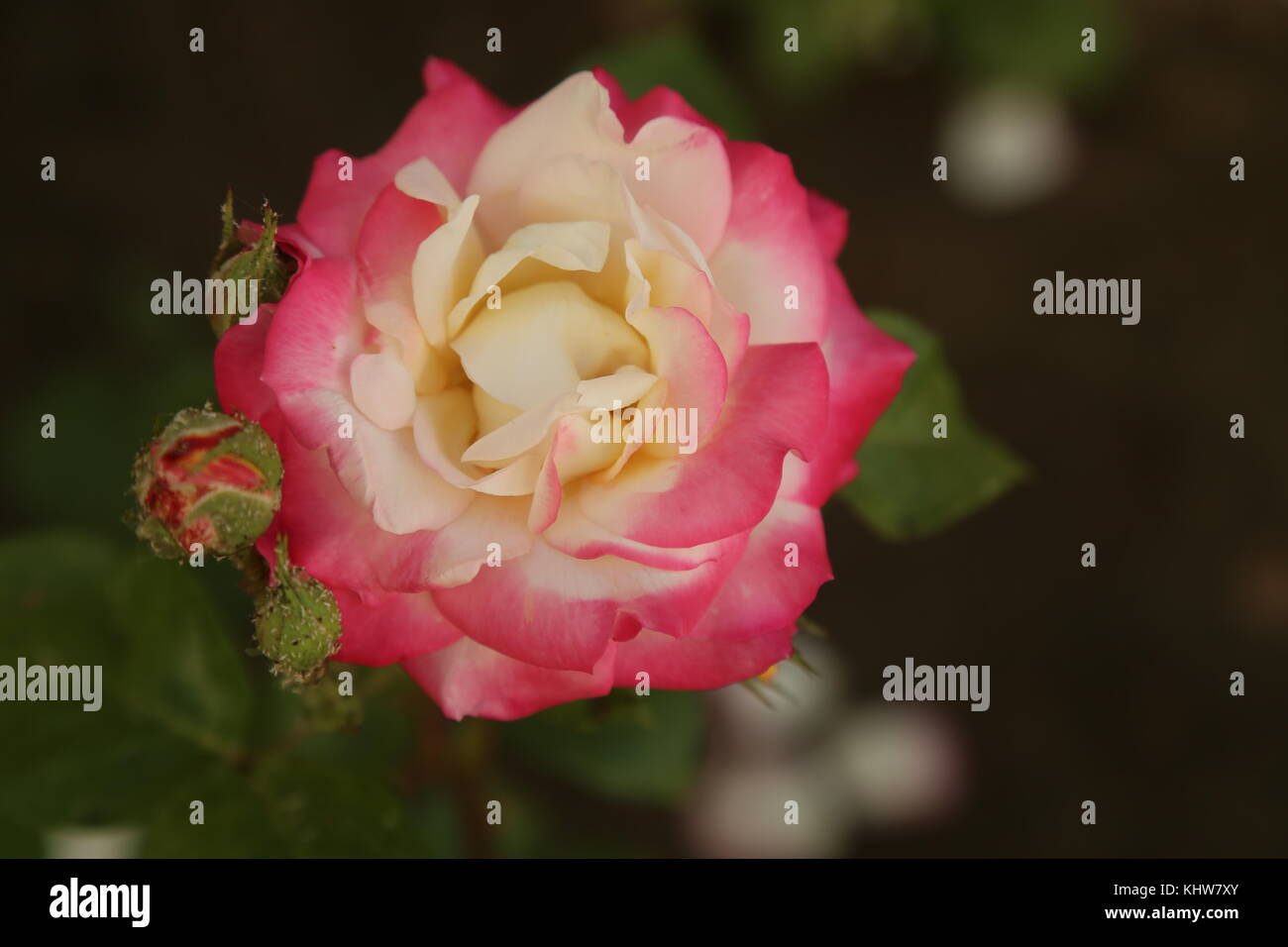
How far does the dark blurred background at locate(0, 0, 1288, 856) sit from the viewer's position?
2.02 meters

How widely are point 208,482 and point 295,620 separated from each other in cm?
10

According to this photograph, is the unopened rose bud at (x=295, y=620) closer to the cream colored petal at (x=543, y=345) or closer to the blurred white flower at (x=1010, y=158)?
the cream colored petal at (x=543, y=345)

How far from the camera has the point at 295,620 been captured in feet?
2.40

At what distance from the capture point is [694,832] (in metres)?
2.02

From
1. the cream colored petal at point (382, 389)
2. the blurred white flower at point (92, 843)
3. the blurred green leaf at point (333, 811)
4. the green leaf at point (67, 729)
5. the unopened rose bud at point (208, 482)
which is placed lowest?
the blurred white flower at point (92, 843)

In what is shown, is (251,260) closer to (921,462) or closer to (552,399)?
(552,399)

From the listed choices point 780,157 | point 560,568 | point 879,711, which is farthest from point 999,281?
point 560,568

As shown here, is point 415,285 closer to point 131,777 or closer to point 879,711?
point 131,777

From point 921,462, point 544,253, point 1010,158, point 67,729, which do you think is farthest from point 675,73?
point 1010,158

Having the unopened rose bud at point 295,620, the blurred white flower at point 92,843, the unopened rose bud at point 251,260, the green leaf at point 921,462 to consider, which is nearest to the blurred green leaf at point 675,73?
the green leaf at point 921,462

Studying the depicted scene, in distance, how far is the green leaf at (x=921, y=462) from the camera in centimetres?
110

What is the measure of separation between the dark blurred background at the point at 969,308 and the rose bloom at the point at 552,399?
120 centimetres

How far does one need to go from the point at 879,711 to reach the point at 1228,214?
1.15 metres

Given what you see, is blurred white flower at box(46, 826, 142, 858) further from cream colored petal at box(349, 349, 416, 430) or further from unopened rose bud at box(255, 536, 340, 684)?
cream colored petal at box(349, 349, 416, 430)
